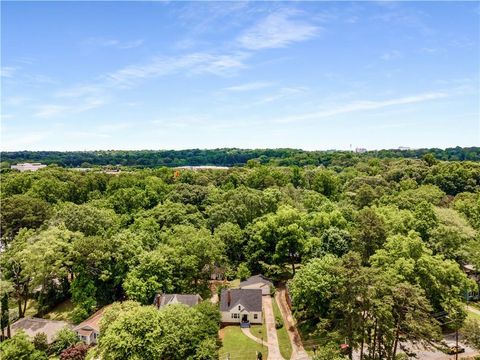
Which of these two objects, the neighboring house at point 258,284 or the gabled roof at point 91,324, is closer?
the gabled roof at point 91,324

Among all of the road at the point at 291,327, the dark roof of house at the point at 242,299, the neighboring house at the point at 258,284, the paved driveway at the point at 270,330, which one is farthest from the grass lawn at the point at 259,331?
A: the neighboring house at the point at 258,284

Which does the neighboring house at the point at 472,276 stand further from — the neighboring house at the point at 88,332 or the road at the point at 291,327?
the neighboring house at the point at 88,332

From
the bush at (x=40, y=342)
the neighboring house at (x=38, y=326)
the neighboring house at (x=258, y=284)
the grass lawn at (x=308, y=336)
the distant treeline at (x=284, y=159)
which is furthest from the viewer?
the distant treeline at (x=284, y=159)

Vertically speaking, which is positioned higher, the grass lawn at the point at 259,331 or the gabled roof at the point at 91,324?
the gabled roof at the point at 91,324

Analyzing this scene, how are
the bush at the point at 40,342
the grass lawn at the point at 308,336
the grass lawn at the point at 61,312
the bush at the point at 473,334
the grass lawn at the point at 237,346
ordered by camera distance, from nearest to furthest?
the bush at the point at 473,334
the grass lawn at the point at 237,346
the bush at the point at 40,342
the grass lawn at the point at 308,336
the grass lawn at the point at 61,312

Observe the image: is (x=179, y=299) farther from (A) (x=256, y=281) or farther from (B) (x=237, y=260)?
(B) (x=237, y=260)

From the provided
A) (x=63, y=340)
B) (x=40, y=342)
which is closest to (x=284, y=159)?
(x=63, y=340)

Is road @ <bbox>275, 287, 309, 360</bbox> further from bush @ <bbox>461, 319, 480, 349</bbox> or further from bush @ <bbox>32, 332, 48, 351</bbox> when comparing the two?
bush @ <bbox>32, 332, 48, 351</bbox>

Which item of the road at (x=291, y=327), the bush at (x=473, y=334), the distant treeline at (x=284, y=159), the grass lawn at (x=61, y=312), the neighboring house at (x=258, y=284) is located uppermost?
the distant treeline at (x=284, y=159)
